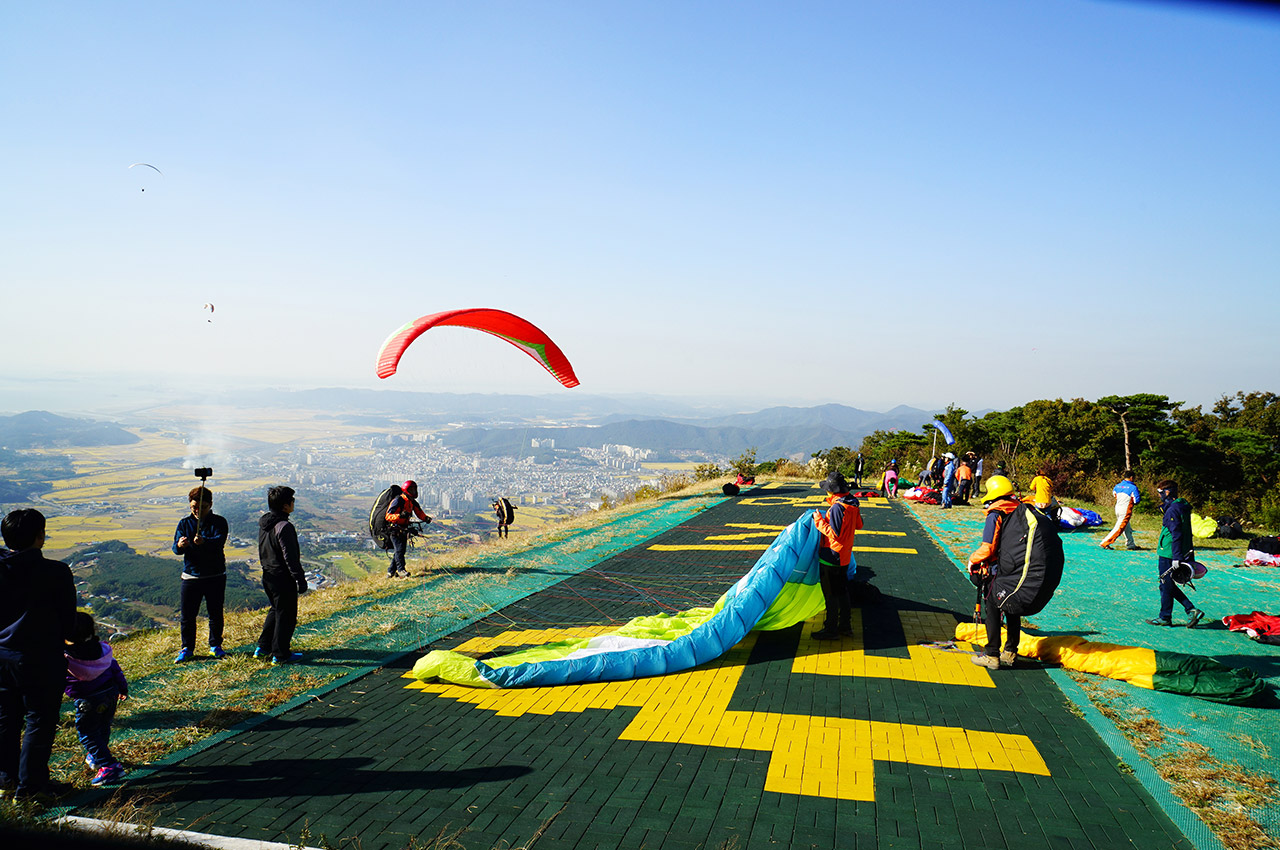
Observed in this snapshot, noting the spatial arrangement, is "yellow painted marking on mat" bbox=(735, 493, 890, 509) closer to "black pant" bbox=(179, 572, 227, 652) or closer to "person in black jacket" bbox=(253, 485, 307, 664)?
"person in black jacket" bbox=(253, 485, 307, 664)

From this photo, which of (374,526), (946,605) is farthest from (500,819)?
(374,526)

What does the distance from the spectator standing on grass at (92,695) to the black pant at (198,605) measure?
2085mm

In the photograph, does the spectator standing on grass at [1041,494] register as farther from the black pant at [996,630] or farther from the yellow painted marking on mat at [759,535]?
the yellow painted marking on mat at [759,535]

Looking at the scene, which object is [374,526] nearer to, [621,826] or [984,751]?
[621,826]

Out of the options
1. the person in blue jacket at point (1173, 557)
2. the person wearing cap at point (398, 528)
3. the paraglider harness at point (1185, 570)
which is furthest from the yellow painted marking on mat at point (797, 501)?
the person wearing cap at point (398, 528)

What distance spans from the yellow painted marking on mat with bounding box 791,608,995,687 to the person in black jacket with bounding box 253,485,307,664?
466 cm

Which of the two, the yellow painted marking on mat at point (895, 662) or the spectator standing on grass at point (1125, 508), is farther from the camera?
the spectator standing on grass at point (1125, 508)

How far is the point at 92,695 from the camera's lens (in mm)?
3932

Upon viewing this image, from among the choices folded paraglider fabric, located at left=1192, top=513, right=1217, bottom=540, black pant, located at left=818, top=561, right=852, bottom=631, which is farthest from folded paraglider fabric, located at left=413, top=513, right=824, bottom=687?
folded paraglider fabric, located at left=1192, top=513, right=1217, bottom=540

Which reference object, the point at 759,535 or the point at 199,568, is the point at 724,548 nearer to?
the point at 759,535

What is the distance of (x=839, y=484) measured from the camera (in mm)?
6715

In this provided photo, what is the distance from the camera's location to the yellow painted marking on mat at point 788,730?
3992 mm

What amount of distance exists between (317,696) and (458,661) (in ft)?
3.70

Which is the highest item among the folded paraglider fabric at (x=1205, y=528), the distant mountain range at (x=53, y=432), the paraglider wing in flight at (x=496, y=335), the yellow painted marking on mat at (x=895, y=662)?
the paraglider wing in flight at (x=496, y=335)
